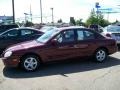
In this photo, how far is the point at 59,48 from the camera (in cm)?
1008

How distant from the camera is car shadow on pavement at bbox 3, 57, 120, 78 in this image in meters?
9.29

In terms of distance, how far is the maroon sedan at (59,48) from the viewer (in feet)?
31.6

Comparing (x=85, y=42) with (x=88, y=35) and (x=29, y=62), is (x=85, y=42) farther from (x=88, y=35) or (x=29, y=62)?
(x=29, y=62)

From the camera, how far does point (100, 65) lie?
34.6ft

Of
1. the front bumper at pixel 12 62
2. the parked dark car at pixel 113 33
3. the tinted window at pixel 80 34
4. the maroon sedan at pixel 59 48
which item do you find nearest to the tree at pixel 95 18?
the parked dark car at pixel 113 33

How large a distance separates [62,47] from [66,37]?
18.6 inches

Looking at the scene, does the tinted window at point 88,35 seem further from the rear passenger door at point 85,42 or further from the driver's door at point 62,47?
the driver's door at point 62,47

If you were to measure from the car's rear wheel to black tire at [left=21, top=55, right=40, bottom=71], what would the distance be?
260 cm

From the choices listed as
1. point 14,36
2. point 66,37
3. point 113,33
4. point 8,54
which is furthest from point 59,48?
point 113,33

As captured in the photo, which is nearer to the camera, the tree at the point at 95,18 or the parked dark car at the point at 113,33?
the parked dark car at the point at 113,33

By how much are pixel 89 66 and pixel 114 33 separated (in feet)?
17.6

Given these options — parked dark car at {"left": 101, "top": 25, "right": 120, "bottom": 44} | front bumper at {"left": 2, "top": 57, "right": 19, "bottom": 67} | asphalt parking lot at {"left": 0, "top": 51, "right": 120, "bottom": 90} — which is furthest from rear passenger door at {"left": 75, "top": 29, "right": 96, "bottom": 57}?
parked dark car at {"left": 101, "top": 25, "right": 120, "bottom": 44}

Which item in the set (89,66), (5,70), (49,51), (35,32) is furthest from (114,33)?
(5,70)

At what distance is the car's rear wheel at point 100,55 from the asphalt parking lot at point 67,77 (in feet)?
0.76
